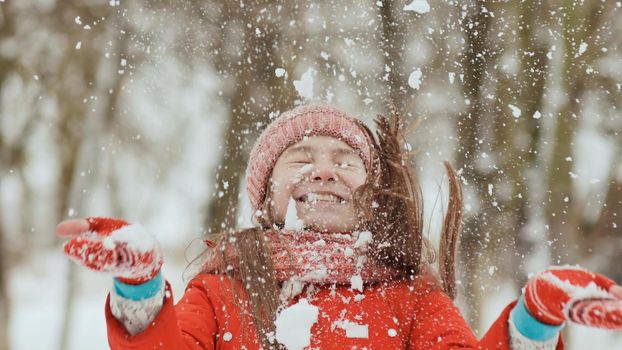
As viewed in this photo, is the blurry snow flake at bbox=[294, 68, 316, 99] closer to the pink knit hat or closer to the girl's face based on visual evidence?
the pink knit hat

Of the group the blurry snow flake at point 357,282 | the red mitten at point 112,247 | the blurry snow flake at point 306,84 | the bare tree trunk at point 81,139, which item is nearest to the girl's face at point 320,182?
the blurry snow flake at point 357,282

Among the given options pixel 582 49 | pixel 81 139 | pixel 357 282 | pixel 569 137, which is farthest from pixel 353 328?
pixel 81 139

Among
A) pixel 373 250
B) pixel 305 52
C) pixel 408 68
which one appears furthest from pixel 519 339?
pixel 305 52

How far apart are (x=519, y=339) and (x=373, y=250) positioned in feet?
2.52

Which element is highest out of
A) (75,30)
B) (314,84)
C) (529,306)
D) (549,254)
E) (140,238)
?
(75,30)

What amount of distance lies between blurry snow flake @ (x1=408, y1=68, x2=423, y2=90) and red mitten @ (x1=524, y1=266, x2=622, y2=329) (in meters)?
4.40

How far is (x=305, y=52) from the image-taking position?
6.52 metres

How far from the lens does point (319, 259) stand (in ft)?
6.93

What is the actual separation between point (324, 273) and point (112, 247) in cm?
83

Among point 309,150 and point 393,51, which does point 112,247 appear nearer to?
point 309,150

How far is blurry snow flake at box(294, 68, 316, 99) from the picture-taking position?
5.91 meters

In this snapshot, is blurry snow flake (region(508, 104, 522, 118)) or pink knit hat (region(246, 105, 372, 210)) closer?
pink knit hat (region(246, 105, 372, 210))

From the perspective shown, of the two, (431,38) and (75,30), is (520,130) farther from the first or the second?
(75,30)

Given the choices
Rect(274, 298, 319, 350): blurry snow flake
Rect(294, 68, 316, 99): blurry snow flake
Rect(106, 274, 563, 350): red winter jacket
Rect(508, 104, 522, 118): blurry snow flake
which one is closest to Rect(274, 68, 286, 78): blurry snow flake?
Rect(294, 68, 316, 99): blurry snow flake
